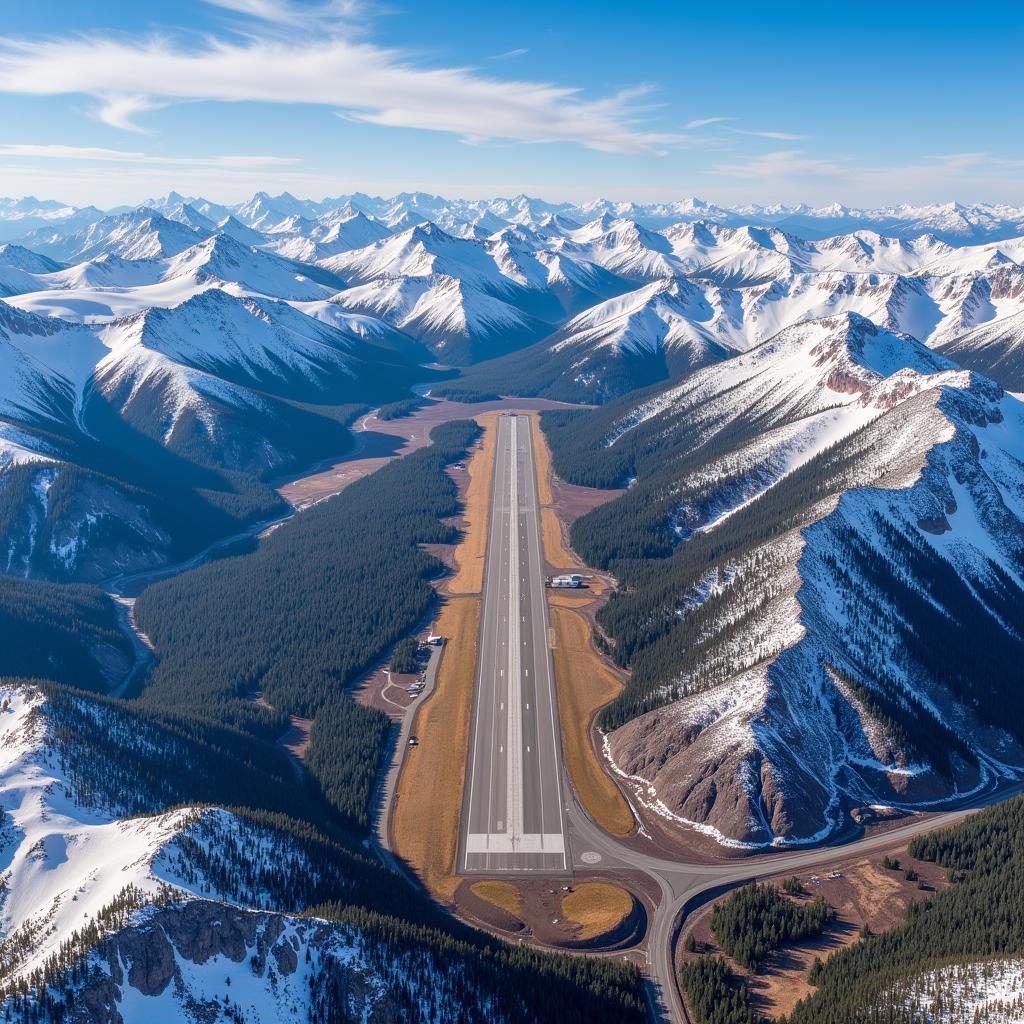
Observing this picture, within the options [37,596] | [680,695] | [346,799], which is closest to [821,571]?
[680,695]

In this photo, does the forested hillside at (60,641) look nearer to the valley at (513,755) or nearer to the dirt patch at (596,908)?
the valley at (513,755)

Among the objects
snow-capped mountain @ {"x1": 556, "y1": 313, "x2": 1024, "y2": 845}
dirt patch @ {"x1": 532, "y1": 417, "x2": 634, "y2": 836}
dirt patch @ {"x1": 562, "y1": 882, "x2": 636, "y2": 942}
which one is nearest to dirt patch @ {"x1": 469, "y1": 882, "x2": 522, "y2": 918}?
dirt patch @ {"x1": 562, "y1": 882, "x2": 636, "y2": 942}

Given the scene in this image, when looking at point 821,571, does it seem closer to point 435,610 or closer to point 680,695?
point 680,695

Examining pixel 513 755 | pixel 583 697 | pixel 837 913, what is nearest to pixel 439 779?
pixel 513 755

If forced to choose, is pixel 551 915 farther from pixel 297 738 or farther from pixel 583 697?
pixel 297 738

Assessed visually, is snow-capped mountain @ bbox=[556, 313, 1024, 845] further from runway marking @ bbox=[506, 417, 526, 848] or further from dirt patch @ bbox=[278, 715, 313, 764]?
dirt patch @ bbox=[278, 715, 313, 764]

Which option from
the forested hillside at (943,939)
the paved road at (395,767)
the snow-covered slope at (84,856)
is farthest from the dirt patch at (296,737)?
the forested hillside at (943,939)
